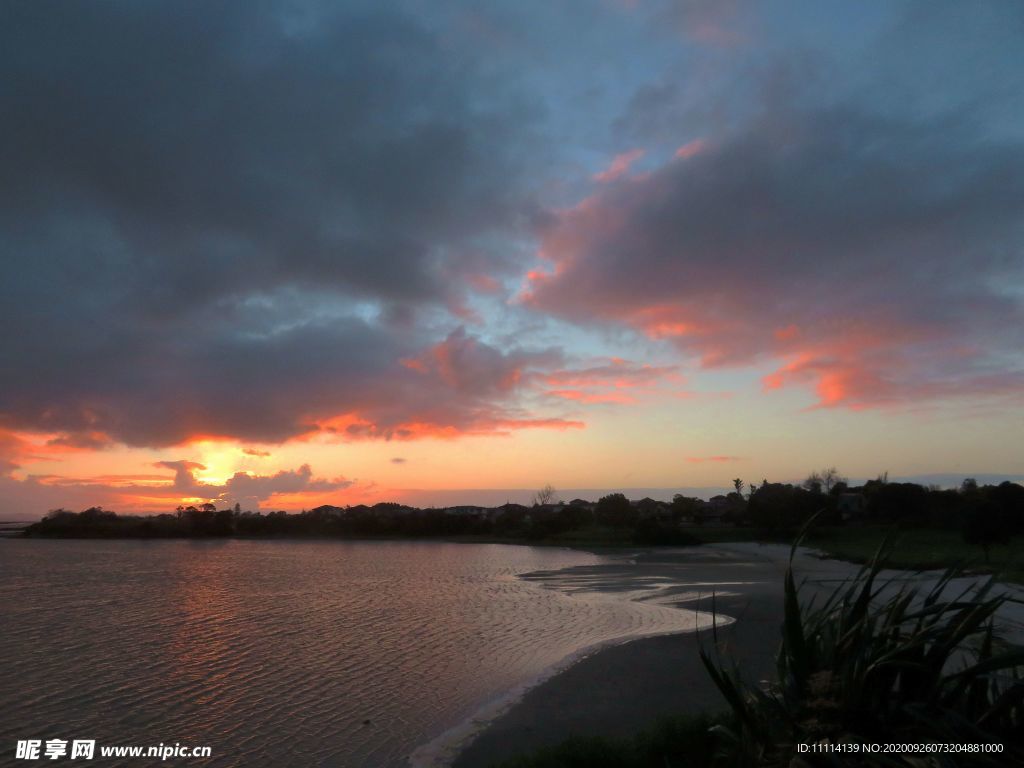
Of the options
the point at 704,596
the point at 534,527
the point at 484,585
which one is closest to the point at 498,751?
the point at 704,596

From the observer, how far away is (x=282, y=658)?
60.7ft

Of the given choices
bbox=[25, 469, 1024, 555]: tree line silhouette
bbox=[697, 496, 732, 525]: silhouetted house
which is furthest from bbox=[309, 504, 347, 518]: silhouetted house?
bbox=[697, 496, 732, 525]: silhouetted house

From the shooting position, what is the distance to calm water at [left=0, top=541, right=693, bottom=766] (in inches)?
486

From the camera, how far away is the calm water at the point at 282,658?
12.3 meters

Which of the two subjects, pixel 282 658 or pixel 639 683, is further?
pixel 282 658

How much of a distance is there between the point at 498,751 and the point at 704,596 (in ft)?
70.9

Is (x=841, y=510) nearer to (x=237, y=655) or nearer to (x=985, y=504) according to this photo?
(x=985, y=504)

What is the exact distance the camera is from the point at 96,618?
26.2m
